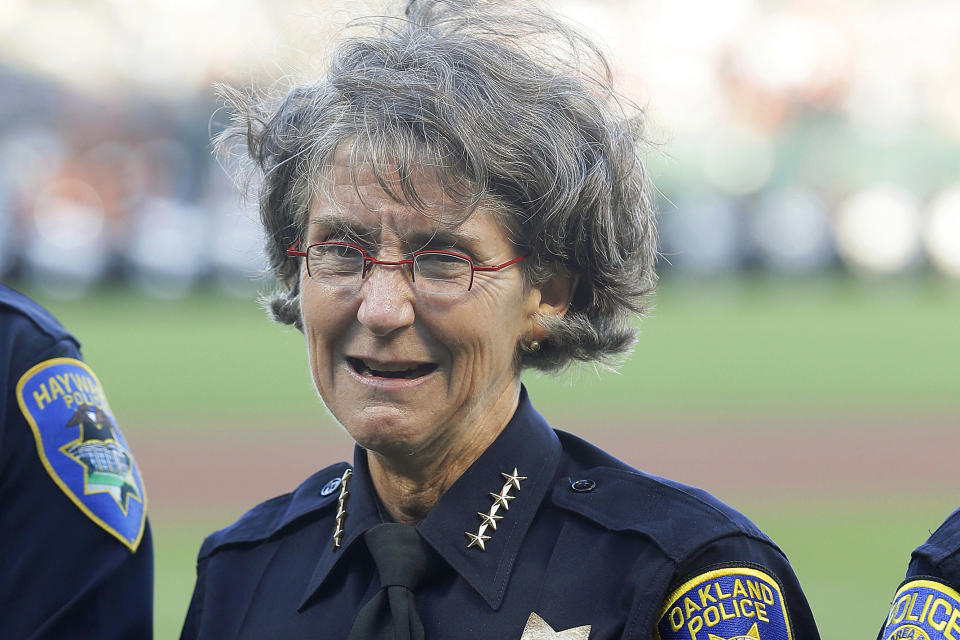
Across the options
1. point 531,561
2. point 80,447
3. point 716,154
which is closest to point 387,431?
point 531,561

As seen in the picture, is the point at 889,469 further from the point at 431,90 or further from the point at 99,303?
the point at 99,303

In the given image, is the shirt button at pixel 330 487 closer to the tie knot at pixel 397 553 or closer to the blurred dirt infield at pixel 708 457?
the tie knot at pixel 397 553

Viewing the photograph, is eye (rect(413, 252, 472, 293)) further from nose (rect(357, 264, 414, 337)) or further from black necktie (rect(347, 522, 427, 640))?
black necktie (rect(347, 522, 427, 640))

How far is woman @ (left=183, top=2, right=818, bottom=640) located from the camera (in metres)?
2.34

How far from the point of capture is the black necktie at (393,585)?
7.71 feet

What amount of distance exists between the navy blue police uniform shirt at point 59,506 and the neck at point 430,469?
1.99ft

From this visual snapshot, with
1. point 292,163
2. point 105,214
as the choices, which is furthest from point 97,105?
point 292,163

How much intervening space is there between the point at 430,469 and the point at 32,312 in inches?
37.2

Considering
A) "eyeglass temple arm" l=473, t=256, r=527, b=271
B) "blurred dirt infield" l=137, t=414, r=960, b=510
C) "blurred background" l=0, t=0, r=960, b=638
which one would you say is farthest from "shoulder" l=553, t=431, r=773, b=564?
"blurred dirt infield" l=137, t=414, r=960, b=510

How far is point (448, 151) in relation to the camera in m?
2.40

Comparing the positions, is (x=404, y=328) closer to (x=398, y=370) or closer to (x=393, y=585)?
(x=398, y=370)

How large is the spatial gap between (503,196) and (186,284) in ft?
78.8

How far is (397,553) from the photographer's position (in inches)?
96.5

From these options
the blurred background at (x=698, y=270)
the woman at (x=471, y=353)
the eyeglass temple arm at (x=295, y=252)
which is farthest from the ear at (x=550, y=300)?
the blurred background at (x=698, y=270)
